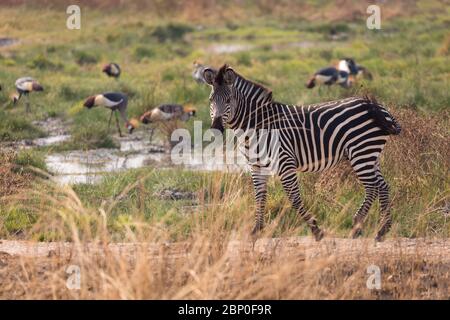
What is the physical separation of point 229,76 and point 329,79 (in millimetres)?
8316

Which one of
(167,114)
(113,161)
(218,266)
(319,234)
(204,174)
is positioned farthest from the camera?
(167,114)

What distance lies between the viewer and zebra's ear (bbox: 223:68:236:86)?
748 cm

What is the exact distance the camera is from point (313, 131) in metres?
7.71

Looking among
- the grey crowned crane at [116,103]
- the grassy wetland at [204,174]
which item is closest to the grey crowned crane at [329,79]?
the grassy wetland at [204,174]

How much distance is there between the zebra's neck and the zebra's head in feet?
0.25

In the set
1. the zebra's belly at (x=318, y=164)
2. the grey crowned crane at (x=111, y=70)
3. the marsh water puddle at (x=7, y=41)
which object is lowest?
the marsh water puddle at (x=7, y=41)

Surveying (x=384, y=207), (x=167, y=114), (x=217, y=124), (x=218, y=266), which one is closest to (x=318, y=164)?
(x=384, y=207)

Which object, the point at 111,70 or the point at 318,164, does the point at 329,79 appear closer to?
the point at 111,70

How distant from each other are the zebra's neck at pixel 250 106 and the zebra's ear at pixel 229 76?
6cm

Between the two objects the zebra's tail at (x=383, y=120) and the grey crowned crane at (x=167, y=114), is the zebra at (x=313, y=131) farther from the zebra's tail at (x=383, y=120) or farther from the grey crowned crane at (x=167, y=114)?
the grey crowned crane at (x=167, y=114)

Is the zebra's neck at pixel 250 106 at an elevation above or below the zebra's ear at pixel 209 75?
below

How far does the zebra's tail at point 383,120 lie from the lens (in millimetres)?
7672
